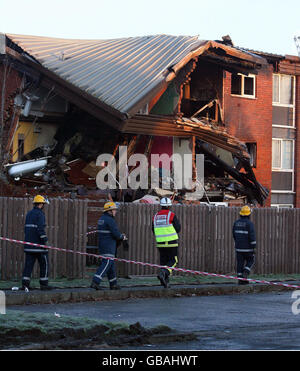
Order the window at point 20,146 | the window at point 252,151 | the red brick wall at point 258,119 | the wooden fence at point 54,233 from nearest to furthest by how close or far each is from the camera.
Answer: the wooden fence at point 54,233, the window at point 20,146, the red brick wall at point 258,119, the window at point 252,151

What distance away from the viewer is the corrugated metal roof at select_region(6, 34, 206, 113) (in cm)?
2570

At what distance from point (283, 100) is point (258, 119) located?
2.30m

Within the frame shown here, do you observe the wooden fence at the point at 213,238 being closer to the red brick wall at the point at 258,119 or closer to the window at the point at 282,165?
the red brick wall at the point at 258,119

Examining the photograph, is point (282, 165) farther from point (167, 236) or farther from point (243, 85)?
point (167, 236)

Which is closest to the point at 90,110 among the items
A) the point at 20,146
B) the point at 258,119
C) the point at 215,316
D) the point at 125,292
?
the point at 20,146

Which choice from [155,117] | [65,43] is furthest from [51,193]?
[65,43]

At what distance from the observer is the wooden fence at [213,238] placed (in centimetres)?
2019

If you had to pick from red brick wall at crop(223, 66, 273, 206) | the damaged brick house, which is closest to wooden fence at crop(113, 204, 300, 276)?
the damaged brick house

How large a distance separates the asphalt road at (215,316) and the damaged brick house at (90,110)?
8.84 m

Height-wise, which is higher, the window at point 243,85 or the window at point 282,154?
the window at point 243,85

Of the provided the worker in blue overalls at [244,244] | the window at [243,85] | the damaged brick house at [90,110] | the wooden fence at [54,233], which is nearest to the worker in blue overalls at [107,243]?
the wooden fence at [54,233]

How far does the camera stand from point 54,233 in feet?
61.3

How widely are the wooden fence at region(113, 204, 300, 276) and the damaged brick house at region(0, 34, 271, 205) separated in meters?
4.03

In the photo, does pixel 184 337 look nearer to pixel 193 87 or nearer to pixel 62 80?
pixel 62 80
